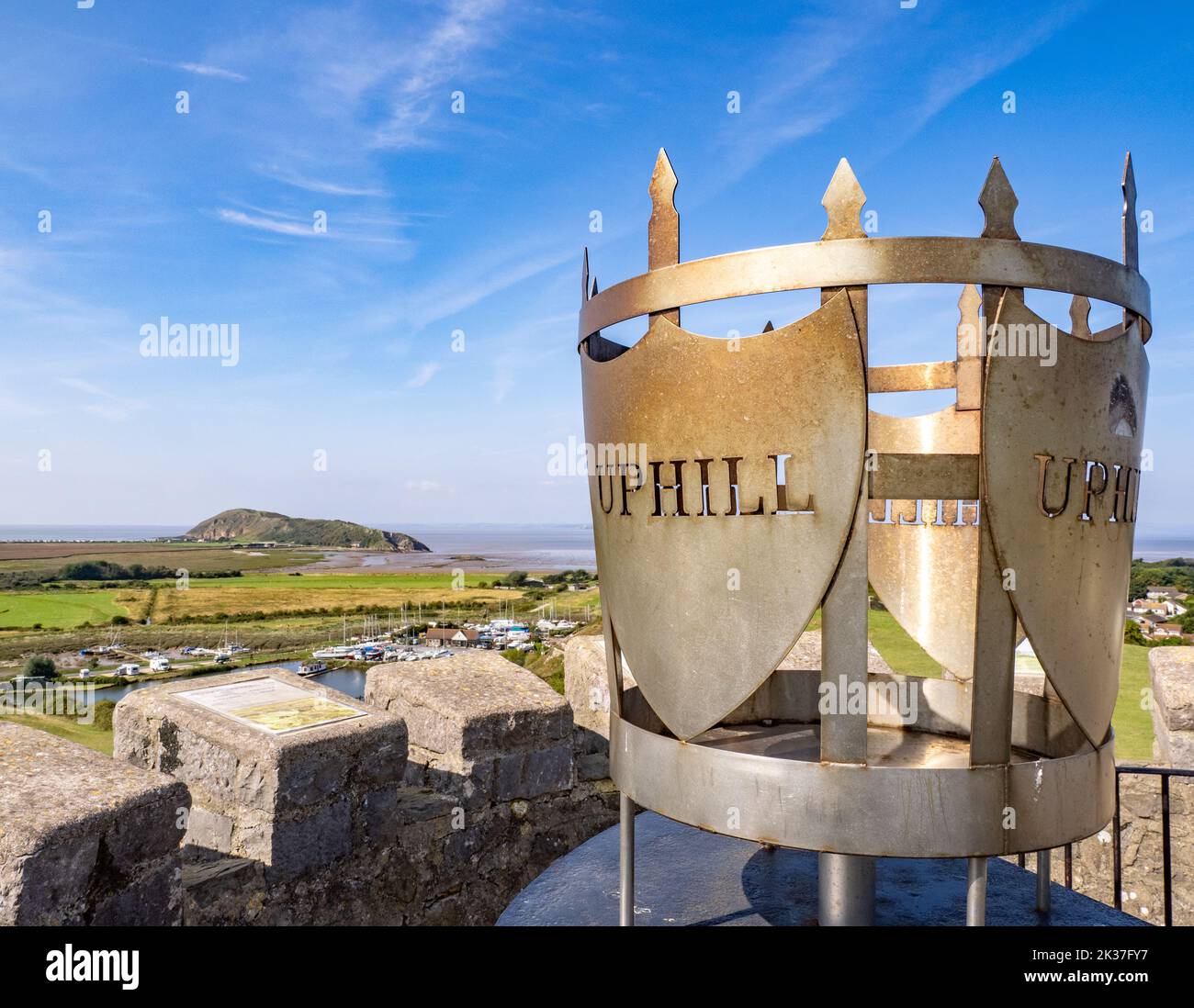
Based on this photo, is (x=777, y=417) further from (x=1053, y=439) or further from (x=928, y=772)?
(x=928, y=772)

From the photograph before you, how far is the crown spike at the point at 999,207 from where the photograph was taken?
7.18 ft

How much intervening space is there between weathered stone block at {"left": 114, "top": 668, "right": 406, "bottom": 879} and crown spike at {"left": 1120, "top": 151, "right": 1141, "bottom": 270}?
3.36 m

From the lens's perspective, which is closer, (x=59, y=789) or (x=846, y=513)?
(x=846, y=513)

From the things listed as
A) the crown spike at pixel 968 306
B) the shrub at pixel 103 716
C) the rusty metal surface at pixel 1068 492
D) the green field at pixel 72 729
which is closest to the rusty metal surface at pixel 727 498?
the rusty metal surface at pixel 1068 492

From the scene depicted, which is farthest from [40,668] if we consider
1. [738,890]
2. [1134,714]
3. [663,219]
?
[1134,714]

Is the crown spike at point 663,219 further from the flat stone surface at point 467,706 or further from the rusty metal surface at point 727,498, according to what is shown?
the flat stone surface at point 467,706

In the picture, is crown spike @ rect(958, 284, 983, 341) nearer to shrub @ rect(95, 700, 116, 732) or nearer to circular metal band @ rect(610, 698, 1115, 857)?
circular metal band @ rect(610, 698, 1115, 857)

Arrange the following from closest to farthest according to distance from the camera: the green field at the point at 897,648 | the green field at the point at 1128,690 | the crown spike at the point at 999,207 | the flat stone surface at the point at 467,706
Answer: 1. the crown spike at the point at 999,207
2. the flat stone surface at the point at 467,706
3. the green field at the point at 1128,690
4. the green field at the point at 897,648

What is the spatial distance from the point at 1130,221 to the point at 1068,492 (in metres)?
1.03

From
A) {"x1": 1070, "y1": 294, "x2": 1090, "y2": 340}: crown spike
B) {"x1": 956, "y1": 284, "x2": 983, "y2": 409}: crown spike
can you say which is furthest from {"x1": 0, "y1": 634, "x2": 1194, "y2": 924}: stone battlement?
{"x1": 1070, "y1": 294, "x2": 1090, "y2": 340}: crown spike

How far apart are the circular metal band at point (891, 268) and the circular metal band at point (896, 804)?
1280 mm

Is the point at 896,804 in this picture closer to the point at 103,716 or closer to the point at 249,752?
the point at 249,752

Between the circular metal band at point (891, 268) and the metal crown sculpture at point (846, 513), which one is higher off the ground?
the circular metal band at point (891, 268)

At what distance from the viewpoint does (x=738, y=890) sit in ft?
10.7
